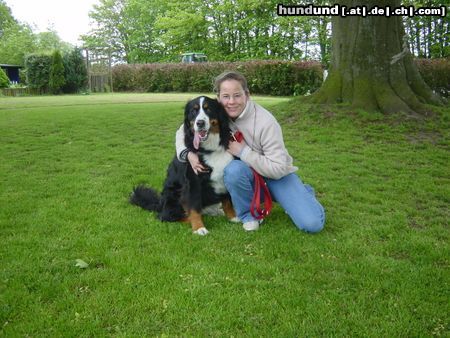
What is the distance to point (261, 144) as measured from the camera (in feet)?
12.0

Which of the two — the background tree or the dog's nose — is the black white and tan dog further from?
the background tree

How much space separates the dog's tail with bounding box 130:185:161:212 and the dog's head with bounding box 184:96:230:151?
75cm

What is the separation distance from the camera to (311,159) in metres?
6.16

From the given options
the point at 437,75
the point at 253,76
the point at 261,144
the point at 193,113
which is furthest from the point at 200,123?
the point at 253,76

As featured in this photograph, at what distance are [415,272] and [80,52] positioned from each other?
80.4ft

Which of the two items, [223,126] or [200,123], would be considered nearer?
[200,123]

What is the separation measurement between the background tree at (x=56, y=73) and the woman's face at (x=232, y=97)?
2091 cm

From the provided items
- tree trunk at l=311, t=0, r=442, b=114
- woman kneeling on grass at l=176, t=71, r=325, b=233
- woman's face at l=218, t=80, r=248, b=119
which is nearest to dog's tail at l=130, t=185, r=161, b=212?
woman kneeling on grass at l=176, t=71, r=325, b=233

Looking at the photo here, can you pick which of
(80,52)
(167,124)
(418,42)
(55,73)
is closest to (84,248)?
(167,124)

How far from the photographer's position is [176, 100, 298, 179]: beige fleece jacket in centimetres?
354

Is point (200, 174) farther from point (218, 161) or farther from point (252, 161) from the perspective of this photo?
point (252, 161)

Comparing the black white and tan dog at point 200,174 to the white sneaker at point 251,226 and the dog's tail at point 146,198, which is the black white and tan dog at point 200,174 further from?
the white sneaker at point 251,226

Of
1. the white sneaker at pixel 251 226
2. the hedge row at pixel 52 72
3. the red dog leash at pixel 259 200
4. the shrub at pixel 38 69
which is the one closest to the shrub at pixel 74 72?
the hedge row at pixel 52 72

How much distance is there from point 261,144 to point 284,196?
0.50 metres
